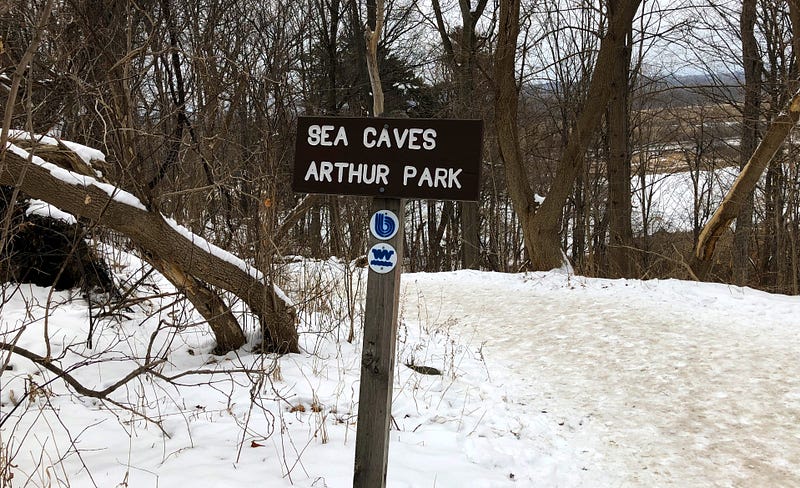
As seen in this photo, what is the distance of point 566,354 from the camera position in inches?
240

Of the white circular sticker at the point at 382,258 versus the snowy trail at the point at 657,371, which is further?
the snowy trail at the point at 657,371

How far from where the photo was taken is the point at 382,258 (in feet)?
8.38

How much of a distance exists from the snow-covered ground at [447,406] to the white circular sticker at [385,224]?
49.3 inches

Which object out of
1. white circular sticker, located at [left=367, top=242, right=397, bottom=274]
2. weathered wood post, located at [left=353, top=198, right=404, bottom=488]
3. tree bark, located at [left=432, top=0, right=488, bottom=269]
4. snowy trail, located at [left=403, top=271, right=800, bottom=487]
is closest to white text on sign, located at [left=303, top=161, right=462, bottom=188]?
weathered wood post, located at [left=353, top=198, right=404, bottom=488]

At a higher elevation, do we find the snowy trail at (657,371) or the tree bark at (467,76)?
the tree bark at (467,76)

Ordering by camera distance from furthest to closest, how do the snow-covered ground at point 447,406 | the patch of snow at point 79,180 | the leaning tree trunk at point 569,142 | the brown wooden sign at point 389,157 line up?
the leaning tree trunk at point 569,142 → the patch of snow at point 79,180 → the snow-covered ground at point 447,406 → the brown wooden sign at point 389,157

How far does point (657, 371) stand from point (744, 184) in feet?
18.4

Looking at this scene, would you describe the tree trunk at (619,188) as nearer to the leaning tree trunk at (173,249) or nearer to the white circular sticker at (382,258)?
the leaning tree trunk at (173,249)

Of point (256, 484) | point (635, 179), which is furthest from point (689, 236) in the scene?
point (256, 484)

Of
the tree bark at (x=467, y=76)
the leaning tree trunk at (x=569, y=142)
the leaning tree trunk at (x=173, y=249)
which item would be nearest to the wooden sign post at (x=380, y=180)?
the leaning tree trunk at (x=173, y=249)

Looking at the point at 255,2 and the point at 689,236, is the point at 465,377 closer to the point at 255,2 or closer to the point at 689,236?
the point at 255,2

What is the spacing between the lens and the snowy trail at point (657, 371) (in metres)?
3.73

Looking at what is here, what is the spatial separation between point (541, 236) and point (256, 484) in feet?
29.9

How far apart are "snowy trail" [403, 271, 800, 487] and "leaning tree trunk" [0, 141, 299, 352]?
2247mm
